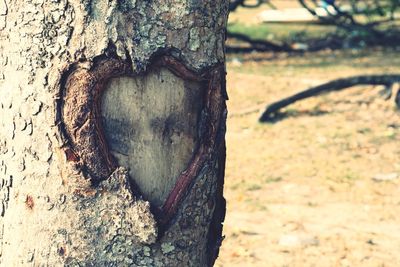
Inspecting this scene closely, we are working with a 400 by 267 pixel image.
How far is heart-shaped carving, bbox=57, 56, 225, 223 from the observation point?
202 centimetres

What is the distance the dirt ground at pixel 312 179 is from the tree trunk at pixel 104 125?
2.20m

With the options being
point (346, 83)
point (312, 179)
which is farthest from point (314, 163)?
point (346, 83)

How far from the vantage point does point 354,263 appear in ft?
13.8

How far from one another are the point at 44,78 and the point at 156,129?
0.98 feet

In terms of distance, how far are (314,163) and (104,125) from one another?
4051 mm

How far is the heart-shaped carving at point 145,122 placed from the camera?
79.7 inches

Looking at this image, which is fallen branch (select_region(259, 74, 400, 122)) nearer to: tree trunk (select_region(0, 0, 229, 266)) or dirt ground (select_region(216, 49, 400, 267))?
dirt ground (select_region(216, 49, 400, 267))

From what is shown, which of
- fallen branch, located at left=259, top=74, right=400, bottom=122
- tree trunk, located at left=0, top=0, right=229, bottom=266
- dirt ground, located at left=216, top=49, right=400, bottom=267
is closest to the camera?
tree trunk, located at left=0, top=0, right=229, bottom=266

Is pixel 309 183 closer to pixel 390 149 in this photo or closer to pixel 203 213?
pixel 390 149

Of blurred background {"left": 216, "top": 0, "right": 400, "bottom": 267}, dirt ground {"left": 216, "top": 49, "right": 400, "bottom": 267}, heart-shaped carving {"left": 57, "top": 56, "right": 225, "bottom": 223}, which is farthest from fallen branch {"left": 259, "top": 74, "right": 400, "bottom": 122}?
heart-shaped carving {"left": 57, "top": 56, "right": 225, "bottom": 223}

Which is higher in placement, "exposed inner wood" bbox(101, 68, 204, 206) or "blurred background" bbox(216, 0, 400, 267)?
"exposed inner wood" bbox(101, 68, 204, 206)

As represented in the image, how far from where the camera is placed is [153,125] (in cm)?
208

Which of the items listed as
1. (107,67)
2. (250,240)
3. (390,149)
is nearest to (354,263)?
(250,240)

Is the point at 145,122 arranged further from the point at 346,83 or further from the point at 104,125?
the point at 346,83
